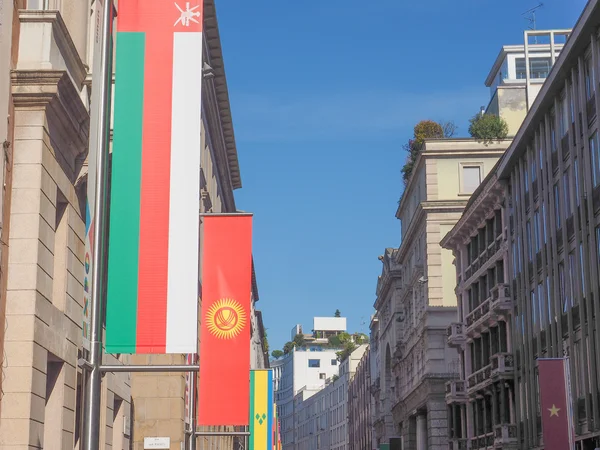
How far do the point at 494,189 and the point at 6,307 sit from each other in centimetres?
4554

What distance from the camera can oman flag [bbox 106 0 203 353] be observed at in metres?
12.3

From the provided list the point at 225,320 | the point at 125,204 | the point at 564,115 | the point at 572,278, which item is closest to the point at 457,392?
the point at 572,278

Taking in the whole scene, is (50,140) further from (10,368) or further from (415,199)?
(415,199)

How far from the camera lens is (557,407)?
124 ft

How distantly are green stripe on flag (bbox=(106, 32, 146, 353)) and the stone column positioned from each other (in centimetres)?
7046

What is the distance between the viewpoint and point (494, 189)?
199ft

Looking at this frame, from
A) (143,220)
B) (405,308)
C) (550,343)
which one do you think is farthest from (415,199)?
(143,220)

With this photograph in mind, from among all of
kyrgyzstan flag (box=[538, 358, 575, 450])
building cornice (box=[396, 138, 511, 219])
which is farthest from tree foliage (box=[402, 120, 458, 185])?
kyrgyzstan flag (box=[538, 358, 575, 450])

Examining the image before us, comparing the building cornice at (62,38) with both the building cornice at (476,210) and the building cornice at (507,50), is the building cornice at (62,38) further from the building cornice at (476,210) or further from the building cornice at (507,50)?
the building cornice at (507,50)

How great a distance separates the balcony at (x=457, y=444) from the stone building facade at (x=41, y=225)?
50627 mm

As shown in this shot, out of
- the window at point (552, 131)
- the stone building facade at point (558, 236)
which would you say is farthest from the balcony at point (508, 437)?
the window at point (552, 131)

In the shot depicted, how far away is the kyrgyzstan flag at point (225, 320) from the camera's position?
70.1ft

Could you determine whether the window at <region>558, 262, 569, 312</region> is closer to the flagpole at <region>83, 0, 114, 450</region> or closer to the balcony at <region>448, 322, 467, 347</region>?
the balcony at <region>448, 322, 467, 347</region>

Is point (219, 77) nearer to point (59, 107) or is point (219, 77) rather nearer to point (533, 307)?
point (533, 307)
